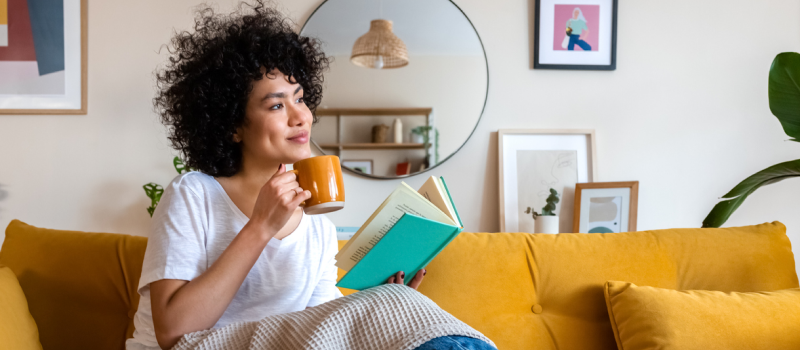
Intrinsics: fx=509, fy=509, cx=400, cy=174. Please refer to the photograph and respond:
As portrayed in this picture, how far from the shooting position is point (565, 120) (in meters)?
1.88

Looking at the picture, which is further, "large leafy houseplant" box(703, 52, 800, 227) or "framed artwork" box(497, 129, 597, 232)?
"framed artwork" box(497, 129, 597, 232)

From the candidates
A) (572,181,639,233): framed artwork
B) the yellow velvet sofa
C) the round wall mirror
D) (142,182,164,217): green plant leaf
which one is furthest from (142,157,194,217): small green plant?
(572,181,639,233): framed artwork

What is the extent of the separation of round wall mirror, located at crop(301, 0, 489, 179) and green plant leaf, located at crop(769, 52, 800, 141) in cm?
87

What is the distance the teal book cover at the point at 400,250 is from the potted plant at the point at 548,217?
72 cm

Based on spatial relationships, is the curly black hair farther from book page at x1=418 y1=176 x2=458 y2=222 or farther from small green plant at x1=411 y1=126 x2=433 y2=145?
small green plant at x1=411 y1=126 x2=433 y2=145

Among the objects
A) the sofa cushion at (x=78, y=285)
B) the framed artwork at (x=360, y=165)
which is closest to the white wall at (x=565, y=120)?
the framed artwork at (x=360, y=165)

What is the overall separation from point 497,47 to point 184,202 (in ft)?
4.19

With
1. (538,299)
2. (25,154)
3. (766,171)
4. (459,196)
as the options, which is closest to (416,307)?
(538,299)

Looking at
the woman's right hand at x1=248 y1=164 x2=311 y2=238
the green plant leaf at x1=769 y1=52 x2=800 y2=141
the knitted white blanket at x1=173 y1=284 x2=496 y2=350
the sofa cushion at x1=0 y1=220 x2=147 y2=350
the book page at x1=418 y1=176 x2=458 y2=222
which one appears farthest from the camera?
the green plant leaf at x1=769 y1=52 x2=800 y2=141

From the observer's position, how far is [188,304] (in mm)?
897

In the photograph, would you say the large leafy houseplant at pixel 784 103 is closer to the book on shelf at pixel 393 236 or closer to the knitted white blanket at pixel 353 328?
the book on shelf at pixel 393 236

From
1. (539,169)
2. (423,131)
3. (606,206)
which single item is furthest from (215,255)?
(606,206)

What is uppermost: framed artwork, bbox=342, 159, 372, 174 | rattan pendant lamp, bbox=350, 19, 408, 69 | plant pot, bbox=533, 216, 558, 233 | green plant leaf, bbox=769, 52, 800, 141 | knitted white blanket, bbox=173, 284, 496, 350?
rattan pendant lamp, bbox=350, 19, 408, 69

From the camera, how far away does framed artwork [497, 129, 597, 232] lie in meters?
1.84
